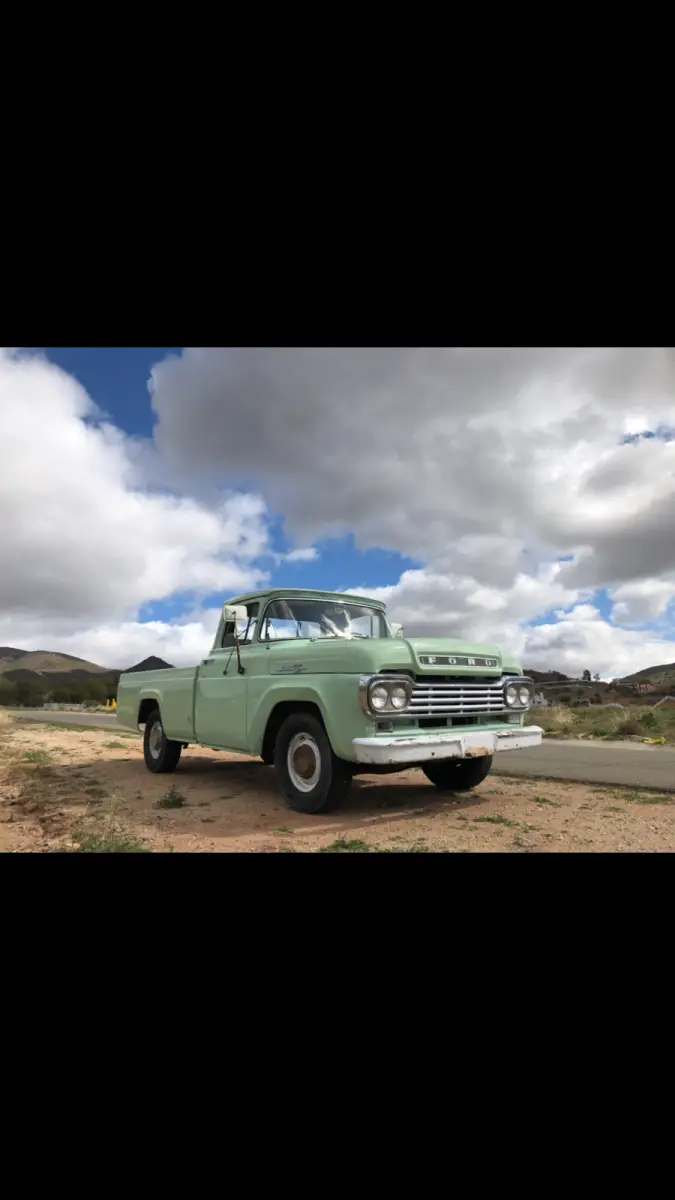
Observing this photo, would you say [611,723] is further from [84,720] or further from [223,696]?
[84,720]

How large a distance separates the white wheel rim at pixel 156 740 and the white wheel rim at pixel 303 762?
3.14m

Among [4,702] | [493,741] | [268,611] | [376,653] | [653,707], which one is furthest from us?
[4,702]

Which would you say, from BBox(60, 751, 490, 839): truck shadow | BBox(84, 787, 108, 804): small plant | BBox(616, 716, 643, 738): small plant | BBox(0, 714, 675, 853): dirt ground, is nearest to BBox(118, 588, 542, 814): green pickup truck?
BBox(60, 751, 490, 839): truck shadow

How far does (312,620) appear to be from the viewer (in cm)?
643

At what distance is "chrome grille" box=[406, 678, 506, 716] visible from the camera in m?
5.05

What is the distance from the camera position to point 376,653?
4863 millimetres

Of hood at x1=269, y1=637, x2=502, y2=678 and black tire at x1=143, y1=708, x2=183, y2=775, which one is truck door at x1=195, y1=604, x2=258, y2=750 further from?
black tire at x1=143, y1=708, x2=183, y2=775

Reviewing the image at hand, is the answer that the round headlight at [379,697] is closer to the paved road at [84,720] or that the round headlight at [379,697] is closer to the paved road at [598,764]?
the paved road at [598,764]

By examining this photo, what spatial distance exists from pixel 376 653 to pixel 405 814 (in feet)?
4.87

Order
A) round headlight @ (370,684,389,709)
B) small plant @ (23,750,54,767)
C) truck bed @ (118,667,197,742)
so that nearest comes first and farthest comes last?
round headlight @ (370,684,389,709) < truck bed @ (118,667,197,742) < small plant @ (23,750,54,767)

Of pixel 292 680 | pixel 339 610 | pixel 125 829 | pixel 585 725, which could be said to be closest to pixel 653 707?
pixel 585 725

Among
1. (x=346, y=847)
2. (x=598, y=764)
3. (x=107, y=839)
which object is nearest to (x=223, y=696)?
(x=107, y=839)

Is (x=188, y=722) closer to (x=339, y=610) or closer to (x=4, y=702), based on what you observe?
(x=339, y=610)

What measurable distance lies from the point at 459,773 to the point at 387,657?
2.23 m
